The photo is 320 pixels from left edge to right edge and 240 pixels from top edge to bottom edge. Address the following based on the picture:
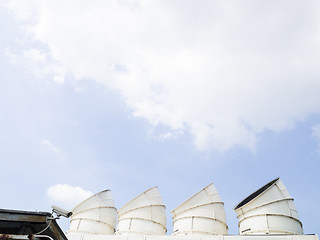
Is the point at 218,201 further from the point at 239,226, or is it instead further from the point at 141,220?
the point at 141,220

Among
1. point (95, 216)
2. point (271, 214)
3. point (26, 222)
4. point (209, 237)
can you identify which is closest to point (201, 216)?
point (209, 237)

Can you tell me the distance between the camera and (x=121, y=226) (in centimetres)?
2627

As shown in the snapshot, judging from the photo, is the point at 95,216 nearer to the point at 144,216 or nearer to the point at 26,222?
the point at 144,216

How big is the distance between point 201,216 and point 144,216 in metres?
5.03

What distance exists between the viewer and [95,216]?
2756 centimetres

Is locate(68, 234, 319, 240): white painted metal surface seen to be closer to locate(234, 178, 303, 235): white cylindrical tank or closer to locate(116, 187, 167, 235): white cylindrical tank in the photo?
locate(234, 178, 303, 235): white cylindrical tank

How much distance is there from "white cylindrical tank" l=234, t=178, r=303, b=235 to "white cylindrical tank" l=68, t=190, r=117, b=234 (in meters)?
11.7

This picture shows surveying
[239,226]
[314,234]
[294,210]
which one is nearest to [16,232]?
[314,234]

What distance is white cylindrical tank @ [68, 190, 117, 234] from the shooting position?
27.0 m

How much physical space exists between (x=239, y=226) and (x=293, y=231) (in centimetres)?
403

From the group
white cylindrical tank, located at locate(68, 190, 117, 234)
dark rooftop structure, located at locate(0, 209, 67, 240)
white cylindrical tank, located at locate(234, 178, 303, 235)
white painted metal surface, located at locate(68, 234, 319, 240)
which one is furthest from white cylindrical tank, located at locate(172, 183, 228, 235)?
dark rooftop structure, located at locate(0, 209, 67, 240)

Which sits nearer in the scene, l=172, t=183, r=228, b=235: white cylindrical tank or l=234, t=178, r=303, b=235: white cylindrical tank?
l=234, t=178, r=303, b=235: white cylindrical tank

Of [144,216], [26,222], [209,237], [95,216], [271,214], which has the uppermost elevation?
[95,216]

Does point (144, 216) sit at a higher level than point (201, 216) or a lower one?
higher
